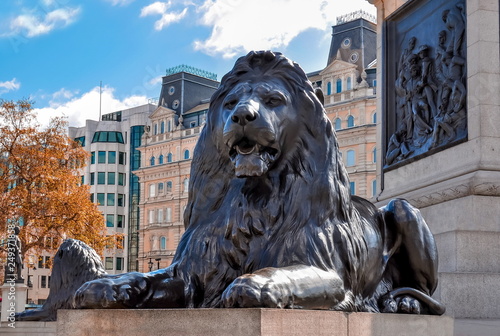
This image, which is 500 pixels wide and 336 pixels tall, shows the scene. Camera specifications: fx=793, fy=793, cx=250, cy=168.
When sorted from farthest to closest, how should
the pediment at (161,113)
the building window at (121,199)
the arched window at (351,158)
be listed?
the building window at (121,199) < the pediment at (161,113) < the arched window at (351,158)

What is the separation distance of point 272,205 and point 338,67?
52.2 meters

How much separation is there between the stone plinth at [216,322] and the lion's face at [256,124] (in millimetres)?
872

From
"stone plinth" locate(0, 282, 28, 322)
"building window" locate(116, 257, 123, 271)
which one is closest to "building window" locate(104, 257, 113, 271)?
"building window" locate(116, 257, 123, 271)

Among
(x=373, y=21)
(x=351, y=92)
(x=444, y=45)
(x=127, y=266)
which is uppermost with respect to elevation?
(x=373, y=21)

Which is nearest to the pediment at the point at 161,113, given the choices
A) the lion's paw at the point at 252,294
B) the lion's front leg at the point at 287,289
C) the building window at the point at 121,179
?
the building window at the point at 121,179

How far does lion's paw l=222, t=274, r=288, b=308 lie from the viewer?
355cm

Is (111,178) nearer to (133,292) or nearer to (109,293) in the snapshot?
(133,292)

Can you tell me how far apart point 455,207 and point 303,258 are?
6280 mm

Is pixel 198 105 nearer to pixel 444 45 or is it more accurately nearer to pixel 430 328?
pixel 444 45

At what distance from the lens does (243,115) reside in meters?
4.11

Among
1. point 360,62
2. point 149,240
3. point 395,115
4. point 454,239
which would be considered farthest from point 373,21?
point 454,239

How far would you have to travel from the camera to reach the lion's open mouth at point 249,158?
4172 mm

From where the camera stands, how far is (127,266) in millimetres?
79062

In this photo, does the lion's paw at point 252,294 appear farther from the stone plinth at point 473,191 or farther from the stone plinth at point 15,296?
the stone plinth at point 15,296
